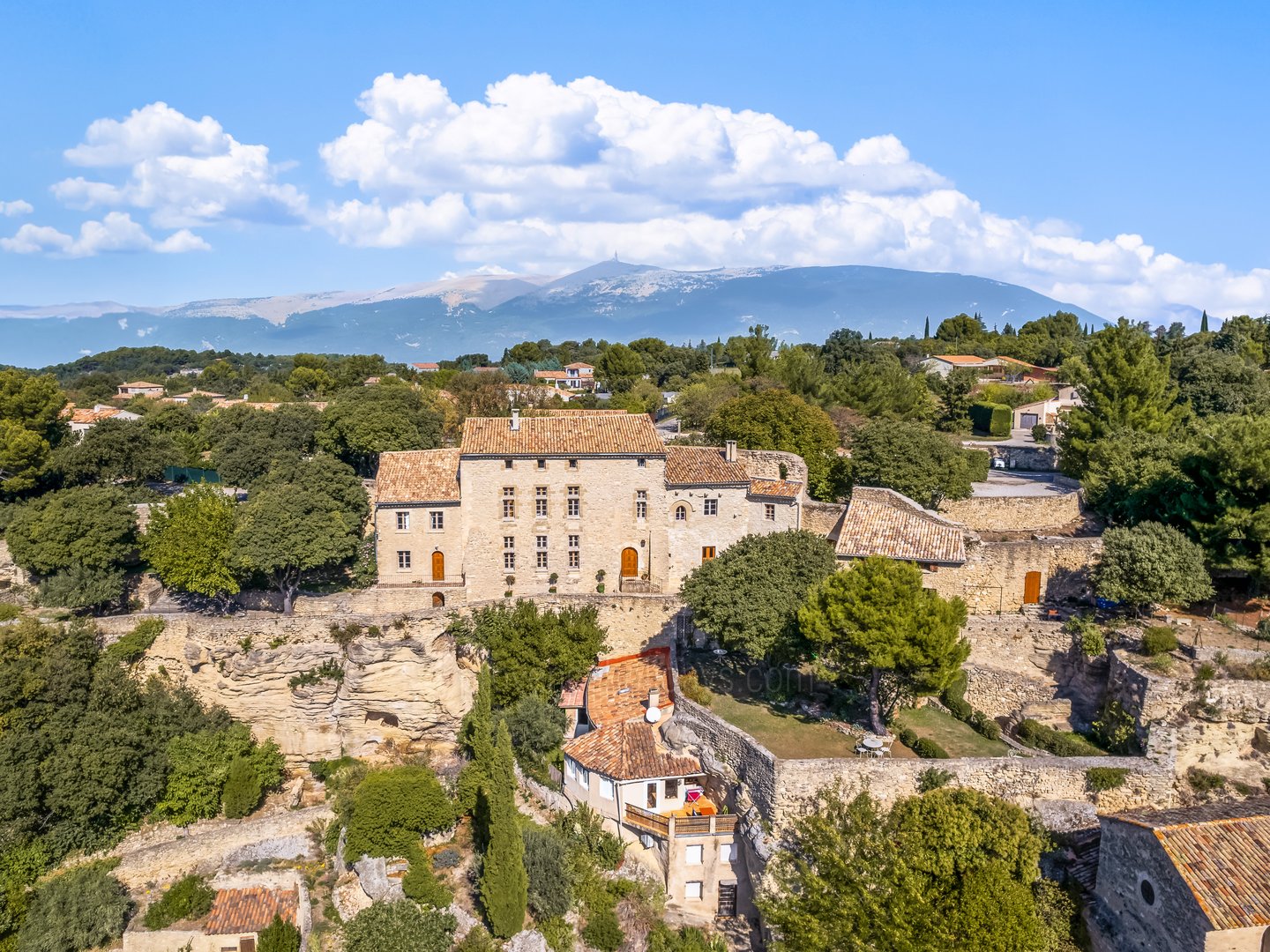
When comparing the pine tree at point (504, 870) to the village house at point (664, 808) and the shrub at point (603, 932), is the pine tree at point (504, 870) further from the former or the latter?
the village house at point (664, 808)

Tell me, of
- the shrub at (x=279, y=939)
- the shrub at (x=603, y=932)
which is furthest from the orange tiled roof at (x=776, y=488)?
the shrub at (x=279, y=939)

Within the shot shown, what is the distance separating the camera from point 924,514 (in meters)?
32.0

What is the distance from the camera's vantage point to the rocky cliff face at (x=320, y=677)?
30812mm

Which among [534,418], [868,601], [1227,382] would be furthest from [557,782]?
[1227,382]

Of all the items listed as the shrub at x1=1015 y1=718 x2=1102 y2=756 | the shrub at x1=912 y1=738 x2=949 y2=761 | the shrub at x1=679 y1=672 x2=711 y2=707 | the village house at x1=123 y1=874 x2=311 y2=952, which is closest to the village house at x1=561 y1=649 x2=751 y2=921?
the shrub at x1=679 y1=672 x2=711 y2=707

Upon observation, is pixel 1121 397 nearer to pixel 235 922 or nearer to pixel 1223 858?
pixel 1223 858

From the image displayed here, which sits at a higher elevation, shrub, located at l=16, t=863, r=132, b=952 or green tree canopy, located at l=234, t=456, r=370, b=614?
green tree canopy, located at l=234, t=456, r=370, b=614

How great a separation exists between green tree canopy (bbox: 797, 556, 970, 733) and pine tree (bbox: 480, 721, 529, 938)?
10034mm

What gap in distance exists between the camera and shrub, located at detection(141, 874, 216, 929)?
23.8 metres

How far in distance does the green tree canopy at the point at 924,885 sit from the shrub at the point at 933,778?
2.82 ft

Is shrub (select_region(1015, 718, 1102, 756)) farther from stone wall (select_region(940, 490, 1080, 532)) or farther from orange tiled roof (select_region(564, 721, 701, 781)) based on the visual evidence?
stone wall (select_region(940, 490, 1080, 532))

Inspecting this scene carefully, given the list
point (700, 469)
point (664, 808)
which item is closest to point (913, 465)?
point (700, 469)

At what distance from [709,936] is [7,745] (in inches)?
884

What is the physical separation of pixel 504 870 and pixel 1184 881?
647 inches
